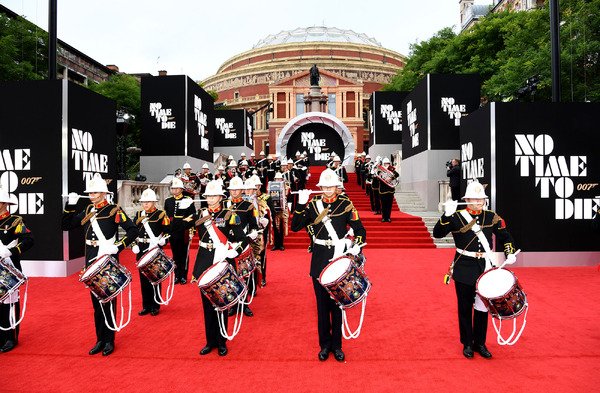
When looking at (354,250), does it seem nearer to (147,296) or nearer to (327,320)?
(327,320)

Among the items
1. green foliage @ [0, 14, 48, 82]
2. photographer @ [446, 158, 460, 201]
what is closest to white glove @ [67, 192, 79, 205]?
photographer @ [446, 158, 460, 201]

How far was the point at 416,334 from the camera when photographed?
5.88m

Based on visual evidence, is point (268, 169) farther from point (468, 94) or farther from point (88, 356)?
point (88, 356)

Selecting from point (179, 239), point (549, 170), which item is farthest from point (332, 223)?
point (549, 170)

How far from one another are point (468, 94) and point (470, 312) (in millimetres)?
14122

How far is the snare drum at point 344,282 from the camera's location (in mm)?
4688

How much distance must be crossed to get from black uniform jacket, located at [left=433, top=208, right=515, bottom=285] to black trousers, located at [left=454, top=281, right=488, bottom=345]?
0.43 ft

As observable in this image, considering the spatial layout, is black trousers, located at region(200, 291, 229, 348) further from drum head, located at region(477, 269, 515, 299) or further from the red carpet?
drum head, located at region(477, 269, 515, 299)

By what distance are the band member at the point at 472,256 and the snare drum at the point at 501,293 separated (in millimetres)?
170

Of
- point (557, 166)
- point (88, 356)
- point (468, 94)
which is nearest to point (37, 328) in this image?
point (88, 356)

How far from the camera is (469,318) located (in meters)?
5.05

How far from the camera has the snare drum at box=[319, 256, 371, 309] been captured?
469cm

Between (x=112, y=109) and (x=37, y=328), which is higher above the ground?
(x=112, y=109)

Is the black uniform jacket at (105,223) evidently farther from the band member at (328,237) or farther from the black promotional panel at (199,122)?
the black promotional panel at (199,122)
